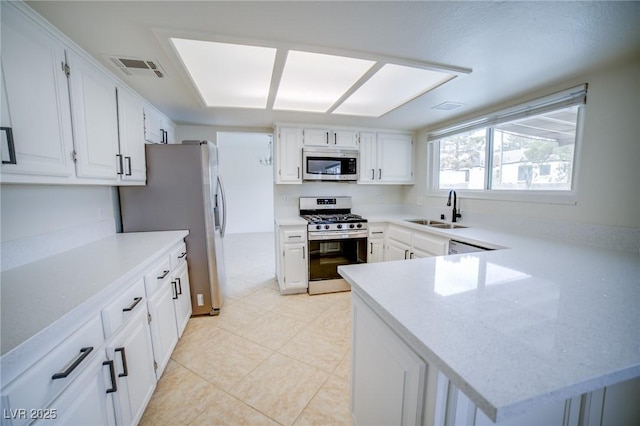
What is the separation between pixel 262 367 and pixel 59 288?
1.36 m

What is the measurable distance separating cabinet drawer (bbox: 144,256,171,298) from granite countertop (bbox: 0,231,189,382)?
9cm

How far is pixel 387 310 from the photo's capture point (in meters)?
0.86

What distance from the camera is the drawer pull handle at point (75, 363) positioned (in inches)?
31.8

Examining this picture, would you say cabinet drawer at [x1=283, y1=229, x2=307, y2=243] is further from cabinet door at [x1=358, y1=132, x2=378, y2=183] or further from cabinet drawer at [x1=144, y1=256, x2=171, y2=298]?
cabinet drawer at [x1=144, y1=256, x2=171, y2=298]

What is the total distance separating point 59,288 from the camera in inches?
41.5

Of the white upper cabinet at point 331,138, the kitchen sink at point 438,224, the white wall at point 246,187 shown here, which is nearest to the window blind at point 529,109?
the kitchen sink at point 438,224

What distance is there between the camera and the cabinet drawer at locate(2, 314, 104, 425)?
2.28 feet

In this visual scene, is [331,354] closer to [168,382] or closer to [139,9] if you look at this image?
[168,382]

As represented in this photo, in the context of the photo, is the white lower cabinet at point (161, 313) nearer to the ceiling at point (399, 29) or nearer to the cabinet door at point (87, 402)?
the cabinet door at point (87, 402)

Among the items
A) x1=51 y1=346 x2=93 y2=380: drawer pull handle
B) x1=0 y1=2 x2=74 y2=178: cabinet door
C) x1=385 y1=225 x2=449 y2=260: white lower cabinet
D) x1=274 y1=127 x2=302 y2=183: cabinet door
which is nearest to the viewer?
x1=51 y1=346 x2=93 y2=380: drawer pull handle

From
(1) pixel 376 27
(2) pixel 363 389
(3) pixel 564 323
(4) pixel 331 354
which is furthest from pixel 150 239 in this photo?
(3) pixel 564 323

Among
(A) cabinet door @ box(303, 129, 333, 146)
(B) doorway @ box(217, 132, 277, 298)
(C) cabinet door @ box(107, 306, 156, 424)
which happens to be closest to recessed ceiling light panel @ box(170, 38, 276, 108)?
(A) cabinet door @ box(303, 129, 333, 146)

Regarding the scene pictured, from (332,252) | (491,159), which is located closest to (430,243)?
(491,159)

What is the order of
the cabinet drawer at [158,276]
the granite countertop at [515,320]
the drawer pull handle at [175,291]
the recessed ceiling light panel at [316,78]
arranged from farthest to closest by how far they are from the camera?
1. the drawer pull handle at [175,291]
2. the recessed ceiling light panel at [316,78]
3. the cabinet drawer at [158,276]
4. the granite countertop at [515,320]
